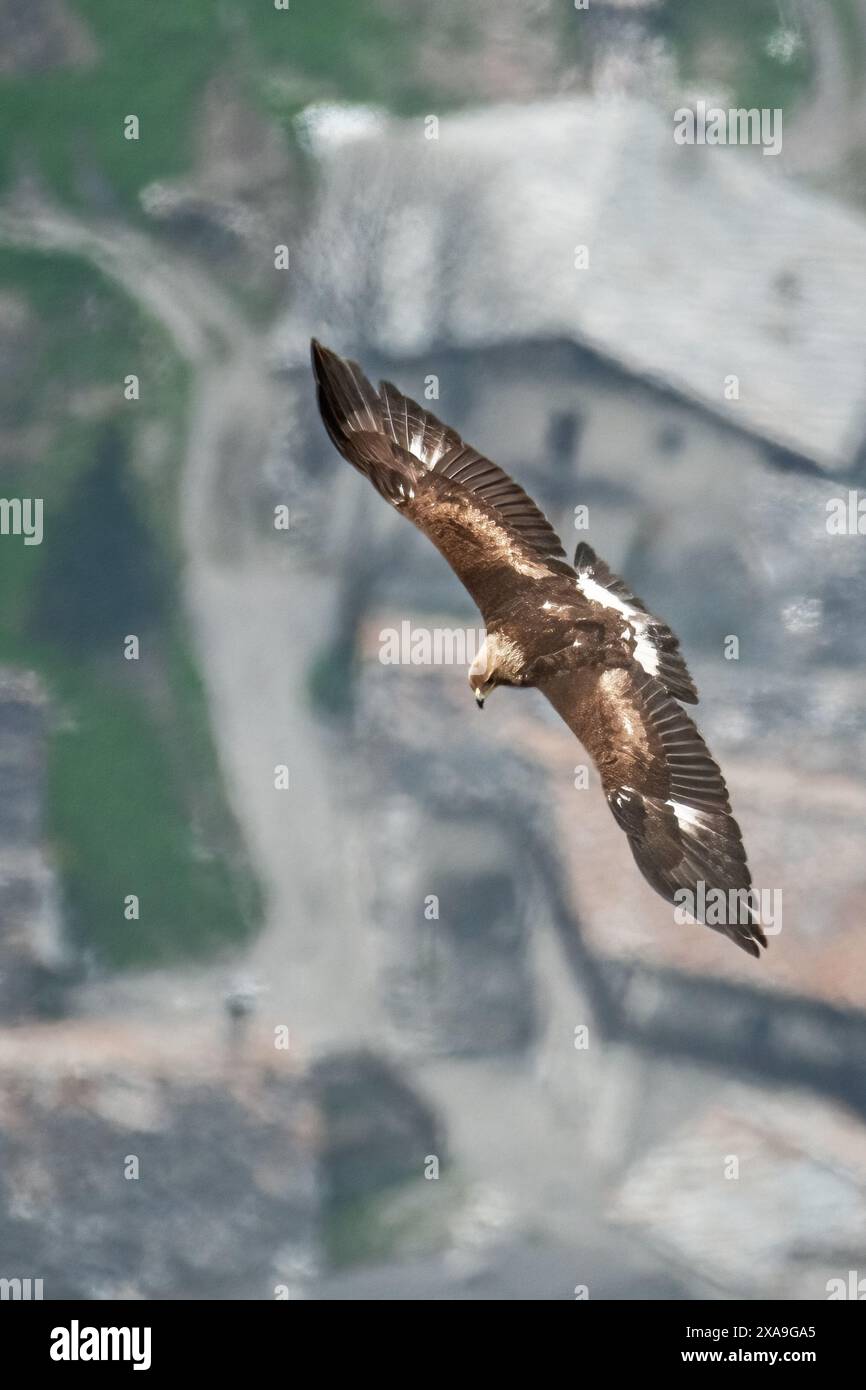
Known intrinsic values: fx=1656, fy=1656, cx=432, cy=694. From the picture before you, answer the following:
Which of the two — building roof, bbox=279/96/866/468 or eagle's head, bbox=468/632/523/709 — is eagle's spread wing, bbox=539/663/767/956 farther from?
building roof, bbox=279/96/866/468

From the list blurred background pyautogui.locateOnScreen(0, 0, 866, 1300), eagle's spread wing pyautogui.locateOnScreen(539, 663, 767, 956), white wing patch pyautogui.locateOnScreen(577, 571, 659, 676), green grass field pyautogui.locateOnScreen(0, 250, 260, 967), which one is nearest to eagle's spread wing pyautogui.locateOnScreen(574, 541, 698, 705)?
white wing patch pyautogui.locateOnScreen(577, 571, 659, 676)

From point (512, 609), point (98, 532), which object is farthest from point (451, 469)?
point (98, 532)

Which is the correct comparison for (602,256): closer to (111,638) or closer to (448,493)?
(111,638)

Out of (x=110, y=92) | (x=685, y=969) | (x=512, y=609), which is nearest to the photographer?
(x=512, y=609)

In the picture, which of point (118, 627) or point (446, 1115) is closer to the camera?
point (446, 1115)

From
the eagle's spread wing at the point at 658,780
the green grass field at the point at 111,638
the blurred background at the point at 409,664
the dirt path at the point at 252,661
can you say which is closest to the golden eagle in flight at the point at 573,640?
the eagle's spread wing at the point at 658,780

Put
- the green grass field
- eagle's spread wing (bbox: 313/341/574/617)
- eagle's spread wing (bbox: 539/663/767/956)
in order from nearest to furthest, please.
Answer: eagle's spread wing (bbox: 539/663/767/956) → eagle's spread wing (bbox: 313/341/574/617) → the green grass field

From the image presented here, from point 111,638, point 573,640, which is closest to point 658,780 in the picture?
point 573,640
